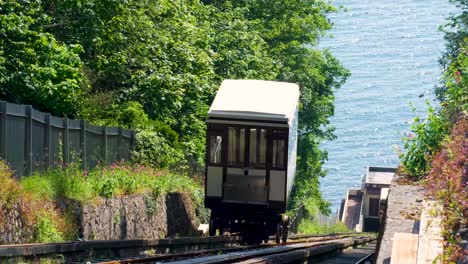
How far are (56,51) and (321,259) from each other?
872cm

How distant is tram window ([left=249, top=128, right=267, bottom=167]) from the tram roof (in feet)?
1.30

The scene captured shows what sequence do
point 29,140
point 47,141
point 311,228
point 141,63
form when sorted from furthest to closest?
point 311,228
point 141,63
point 47,141
point 29,140

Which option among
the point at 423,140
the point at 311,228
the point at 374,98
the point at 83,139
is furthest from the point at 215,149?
the point at 374,98

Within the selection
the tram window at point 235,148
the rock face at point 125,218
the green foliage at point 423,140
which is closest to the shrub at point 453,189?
the green foliage at point 423,140

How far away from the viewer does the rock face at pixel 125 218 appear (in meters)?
20.9

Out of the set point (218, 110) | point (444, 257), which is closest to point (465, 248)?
point (444, 257)

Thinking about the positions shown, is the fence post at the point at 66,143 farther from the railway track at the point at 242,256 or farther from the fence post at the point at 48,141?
the railway track at the point at 242,256

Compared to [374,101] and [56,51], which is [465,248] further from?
[374,101]

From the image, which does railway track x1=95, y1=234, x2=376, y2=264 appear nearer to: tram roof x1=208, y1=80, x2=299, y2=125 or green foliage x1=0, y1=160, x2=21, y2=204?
green foliage x1=0, y1=160, x2=21, y2=204

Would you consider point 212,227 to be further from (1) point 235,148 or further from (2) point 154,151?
(2) point 154,151

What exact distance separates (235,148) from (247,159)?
0.41 m

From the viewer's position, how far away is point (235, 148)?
94.7ft

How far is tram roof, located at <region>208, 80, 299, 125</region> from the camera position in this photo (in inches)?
1124

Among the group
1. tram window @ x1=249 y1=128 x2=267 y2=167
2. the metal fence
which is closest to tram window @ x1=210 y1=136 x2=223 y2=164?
tram window @ x1=249 y1=128 x2=267 y2=167
